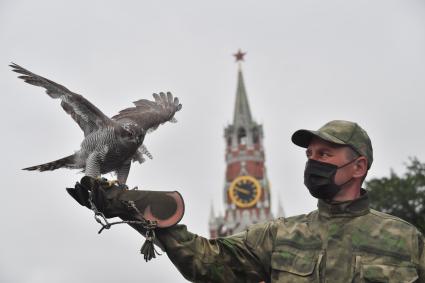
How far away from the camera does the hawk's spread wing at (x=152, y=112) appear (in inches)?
239

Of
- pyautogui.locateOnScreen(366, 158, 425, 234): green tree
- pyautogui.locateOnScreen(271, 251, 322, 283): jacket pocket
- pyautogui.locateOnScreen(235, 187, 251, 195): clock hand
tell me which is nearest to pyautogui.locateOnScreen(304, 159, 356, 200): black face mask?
pyautogui.locateOnScreen(271, 251, 322, 283): jacket pocket

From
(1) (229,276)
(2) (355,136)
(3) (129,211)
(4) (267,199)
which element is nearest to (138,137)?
(3) (129,211)

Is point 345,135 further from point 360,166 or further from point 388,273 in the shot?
point 388,273

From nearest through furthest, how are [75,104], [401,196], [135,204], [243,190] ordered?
1. [135,204]
2. [75,104]
3. [401,196]
4. [243,190]

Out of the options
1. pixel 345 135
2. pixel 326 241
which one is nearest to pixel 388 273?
pixel 326 241

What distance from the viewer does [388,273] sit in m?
5.16

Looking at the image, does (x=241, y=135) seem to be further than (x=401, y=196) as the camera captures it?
Yes

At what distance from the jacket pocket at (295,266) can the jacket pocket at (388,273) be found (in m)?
0.36

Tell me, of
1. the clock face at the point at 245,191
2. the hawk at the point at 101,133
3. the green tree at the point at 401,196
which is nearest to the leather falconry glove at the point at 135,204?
the hawk at the point at 101,133

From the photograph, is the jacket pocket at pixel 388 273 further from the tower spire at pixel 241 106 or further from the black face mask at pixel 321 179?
the tower spire at pixel 241 106

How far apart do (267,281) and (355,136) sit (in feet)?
4.31

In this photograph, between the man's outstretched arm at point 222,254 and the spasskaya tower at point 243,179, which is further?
the spasskaya tower at point 243,179

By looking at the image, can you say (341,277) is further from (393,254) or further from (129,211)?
(129,211)

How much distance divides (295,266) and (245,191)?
63708 millimetres
